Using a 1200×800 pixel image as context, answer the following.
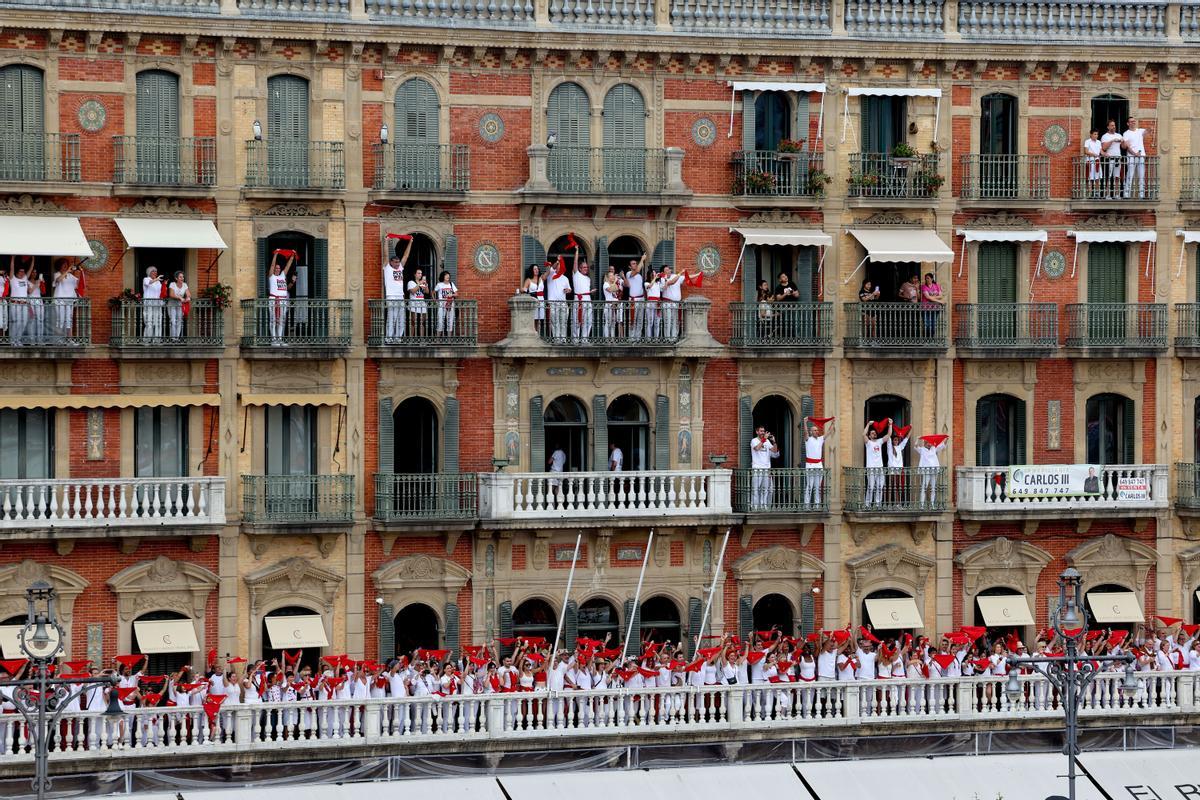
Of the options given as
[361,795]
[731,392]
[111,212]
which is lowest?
[361,795]

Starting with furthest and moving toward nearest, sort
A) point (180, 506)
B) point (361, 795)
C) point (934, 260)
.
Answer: point (934, 260) < point (180, 506) < point (361, 795)

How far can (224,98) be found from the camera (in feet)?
147

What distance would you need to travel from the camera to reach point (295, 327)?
1769 inches

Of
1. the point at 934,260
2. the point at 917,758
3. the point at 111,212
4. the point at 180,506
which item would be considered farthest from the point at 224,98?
the point at 917,758

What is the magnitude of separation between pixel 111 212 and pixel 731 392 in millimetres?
12273

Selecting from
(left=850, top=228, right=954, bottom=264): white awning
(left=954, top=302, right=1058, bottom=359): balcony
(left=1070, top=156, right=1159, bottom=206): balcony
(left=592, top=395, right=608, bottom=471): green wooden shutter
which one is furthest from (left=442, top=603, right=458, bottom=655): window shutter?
(left=1070, top=156, right=1159, bottom=206): balcony

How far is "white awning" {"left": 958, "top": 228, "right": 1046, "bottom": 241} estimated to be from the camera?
158ft

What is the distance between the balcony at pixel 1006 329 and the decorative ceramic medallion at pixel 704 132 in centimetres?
593

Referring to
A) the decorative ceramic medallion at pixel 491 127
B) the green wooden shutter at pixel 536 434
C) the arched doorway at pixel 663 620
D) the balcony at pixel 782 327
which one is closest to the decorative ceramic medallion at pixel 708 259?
the balcony at pixel 782 327

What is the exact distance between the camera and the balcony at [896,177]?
47812mm

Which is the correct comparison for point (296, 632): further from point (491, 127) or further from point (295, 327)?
point (491, 127)

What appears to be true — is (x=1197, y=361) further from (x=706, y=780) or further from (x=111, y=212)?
(x=111, y=212)

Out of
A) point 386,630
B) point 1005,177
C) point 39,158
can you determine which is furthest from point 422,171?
point 1005,177

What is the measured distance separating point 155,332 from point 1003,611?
1739cm
